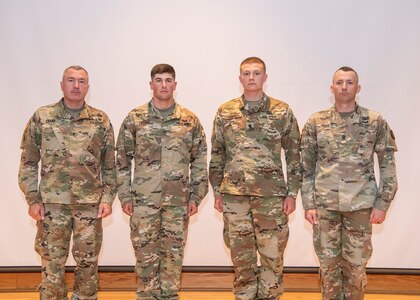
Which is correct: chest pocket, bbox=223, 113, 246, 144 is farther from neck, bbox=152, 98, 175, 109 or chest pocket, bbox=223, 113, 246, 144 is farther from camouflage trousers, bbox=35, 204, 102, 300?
camouflage trousers, bbox=35, 204, 102, 300

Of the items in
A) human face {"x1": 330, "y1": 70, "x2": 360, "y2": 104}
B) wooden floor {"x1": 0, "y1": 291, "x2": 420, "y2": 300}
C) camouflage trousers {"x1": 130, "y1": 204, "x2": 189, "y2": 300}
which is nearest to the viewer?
human face {"x1": 330, "y1": 70, "x2": 360, "y2": 104}

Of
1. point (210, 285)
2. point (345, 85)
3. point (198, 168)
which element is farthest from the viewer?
point (210, 285)

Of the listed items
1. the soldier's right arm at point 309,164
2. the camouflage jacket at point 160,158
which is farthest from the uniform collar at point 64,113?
the soldier's right arm at point 309,164

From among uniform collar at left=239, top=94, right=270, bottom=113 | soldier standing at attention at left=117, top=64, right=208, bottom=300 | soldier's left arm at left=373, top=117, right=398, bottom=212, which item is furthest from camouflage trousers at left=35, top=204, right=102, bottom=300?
soldier's left arm at left=373, top=117, right=398, bottom=212

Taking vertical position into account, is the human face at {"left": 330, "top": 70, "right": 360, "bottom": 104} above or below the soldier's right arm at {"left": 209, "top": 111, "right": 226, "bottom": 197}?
above

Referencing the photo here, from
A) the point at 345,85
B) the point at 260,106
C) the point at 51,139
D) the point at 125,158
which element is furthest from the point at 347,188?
the point at 51,139

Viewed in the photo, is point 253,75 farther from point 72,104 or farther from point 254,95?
point 72,104

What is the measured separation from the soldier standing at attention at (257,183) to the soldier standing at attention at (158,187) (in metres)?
0.25

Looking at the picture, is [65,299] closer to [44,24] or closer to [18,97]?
[18,97]

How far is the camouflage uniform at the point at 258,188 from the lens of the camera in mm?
3586

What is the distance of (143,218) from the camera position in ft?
11.7

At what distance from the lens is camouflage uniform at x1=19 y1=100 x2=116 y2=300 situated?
358 centimetres

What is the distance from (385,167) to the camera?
3506mm

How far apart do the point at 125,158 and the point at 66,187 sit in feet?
1.34
